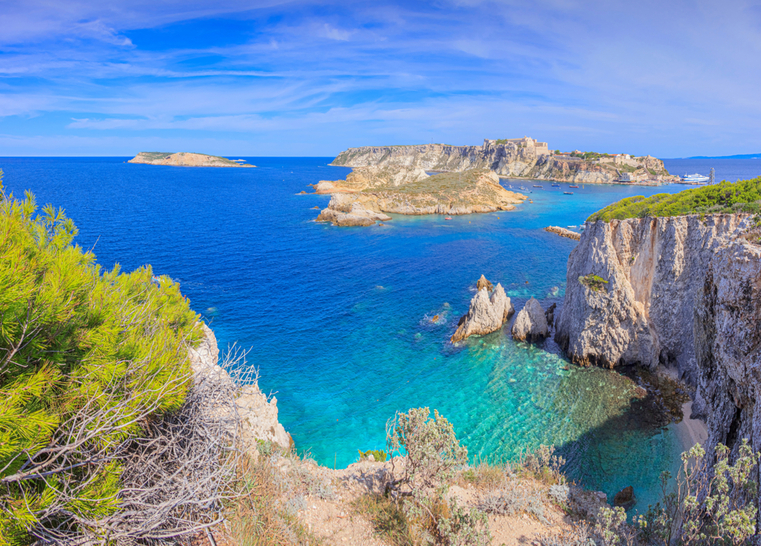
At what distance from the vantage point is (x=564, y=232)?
61344 millimetres

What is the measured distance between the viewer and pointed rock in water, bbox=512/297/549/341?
27.3 m

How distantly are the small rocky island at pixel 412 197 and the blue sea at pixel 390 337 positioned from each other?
434 inches

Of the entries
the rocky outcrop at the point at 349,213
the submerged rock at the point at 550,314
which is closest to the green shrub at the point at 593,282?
the submerged rock at the point at 550,314

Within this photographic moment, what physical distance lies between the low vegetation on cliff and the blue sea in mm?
10429

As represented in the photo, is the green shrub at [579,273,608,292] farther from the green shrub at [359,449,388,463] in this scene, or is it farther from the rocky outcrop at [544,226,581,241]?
the rocky outcrop at [544,226,581,241]

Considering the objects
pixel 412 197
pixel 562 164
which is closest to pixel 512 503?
pixel 412 197

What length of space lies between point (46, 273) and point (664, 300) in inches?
1112

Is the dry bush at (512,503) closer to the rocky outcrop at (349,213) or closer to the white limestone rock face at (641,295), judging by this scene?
the white limestone rock face at (641,295)

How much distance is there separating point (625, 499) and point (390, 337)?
16.5m

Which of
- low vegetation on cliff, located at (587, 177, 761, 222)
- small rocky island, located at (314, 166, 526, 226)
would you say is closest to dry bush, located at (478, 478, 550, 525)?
low vegetation on cliff, located at (587, 177, 761, 222)

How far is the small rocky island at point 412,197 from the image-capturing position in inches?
2918

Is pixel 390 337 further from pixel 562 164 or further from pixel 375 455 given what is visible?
pixel 562 164

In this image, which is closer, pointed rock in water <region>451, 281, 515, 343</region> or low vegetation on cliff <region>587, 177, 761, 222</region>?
low vegetation on cliff <region>587, 177, 761, 222</region>

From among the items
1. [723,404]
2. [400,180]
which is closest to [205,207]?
[400,180]
